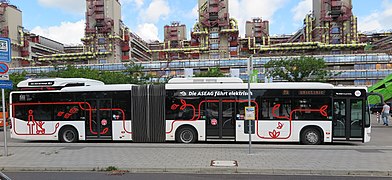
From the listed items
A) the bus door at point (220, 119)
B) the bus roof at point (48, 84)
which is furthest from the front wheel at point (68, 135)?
the bus door at point (220, 119)

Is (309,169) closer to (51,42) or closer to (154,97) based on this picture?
(154,97)

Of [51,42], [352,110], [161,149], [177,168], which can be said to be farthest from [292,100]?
[51,42]

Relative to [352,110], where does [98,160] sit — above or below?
below

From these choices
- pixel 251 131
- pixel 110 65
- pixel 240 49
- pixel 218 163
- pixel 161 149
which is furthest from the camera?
pixel 240 49

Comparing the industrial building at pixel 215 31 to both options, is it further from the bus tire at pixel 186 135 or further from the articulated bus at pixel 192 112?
the bus tire at pixel 186 135

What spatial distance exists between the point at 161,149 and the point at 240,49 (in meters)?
85.8

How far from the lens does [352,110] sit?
12.2m

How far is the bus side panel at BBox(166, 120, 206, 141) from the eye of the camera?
12812mm

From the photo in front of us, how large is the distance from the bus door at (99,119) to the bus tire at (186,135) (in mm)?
3323

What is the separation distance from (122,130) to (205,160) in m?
5.98

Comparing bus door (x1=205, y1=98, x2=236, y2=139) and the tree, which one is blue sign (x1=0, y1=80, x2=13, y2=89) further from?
the tree

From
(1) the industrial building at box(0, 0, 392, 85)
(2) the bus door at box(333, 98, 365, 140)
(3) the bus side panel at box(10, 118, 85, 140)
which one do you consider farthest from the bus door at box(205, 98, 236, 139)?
(1) the industrial building at box(0, 0, 392, 85)

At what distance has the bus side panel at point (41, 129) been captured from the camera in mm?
13484

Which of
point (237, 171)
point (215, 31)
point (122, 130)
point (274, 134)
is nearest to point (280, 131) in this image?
point (274, 134)
